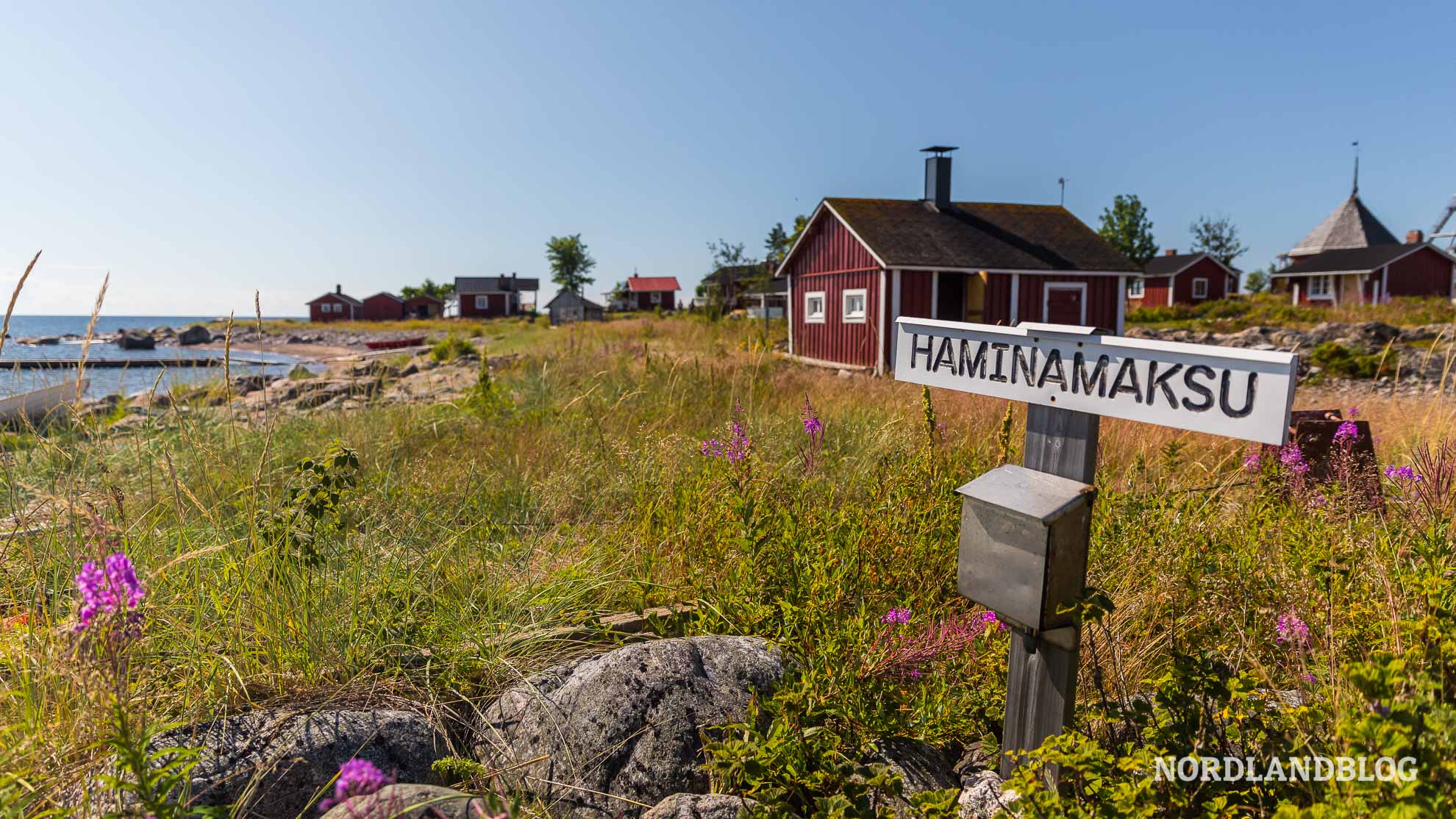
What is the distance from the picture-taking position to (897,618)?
239cm

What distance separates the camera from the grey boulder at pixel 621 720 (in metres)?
2.10

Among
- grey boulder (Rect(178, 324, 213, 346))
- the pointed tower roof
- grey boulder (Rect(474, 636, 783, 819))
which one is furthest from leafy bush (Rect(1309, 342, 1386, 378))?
grey boulder (Rect(178, 324, 213, 346))

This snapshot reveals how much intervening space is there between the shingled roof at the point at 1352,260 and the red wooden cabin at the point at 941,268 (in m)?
30.9

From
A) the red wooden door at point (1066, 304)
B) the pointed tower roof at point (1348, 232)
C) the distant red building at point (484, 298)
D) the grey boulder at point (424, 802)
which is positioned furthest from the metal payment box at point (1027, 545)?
the distant red building at point (484, 298)

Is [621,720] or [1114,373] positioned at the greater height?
[1114,373]

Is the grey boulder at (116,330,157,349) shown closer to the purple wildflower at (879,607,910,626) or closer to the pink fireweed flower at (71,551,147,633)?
the pink fireweed flower at (71,551,147,633)

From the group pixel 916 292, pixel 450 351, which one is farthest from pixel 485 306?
pixel 916 292

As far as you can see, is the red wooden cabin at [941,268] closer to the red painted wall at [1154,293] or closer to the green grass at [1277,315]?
the green grass at [1277,315]

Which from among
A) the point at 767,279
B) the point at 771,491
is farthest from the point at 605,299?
the point at 771,491

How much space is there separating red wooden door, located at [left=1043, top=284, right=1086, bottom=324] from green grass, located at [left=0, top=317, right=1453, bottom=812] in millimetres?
13499

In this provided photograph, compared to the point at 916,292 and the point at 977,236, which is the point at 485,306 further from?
the point at 916,292

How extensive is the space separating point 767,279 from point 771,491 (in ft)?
106

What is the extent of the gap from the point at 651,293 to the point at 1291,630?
248 ft

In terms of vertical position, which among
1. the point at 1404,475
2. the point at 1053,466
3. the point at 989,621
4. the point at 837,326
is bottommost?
the point at 989,621
